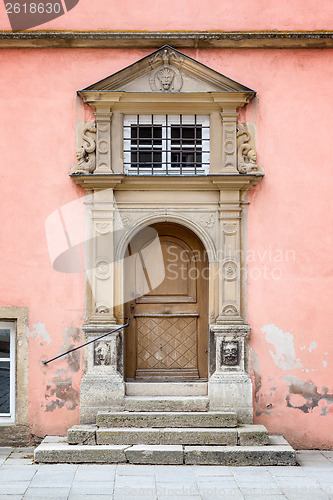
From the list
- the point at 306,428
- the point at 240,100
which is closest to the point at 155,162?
the point at 240,100

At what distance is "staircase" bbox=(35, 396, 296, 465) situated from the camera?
6355 millimetres

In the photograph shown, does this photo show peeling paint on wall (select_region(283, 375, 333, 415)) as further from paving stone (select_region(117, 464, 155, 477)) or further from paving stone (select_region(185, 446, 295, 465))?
paving stone (select_region(117, 464, 155, 477))

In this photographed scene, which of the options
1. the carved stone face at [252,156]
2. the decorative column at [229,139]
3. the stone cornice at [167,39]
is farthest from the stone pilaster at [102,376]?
the stone cornice at [167,39]

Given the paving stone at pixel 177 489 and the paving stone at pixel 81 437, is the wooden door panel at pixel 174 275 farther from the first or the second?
the paving stone at pixel 177 489

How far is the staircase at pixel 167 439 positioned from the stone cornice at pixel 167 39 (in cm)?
460

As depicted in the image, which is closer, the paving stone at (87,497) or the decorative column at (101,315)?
the paving stone at (87,497)

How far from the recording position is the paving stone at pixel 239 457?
6352mm

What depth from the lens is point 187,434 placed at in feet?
21.6

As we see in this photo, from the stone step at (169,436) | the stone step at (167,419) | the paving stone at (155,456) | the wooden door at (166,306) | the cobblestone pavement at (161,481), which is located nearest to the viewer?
the cobblestone pavement at (161,481)

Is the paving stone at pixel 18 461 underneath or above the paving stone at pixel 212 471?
above

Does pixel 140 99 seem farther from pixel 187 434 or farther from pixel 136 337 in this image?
pixel 187 434

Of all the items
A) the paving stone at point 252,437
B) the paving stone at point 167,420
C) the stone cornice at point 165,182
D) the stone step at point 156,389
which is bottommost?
the paving stone at point 252,437

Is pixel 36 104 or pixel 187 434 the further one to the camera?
pixel 36 104

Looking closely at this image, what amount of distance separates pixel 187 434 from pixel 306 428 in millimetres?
1649
